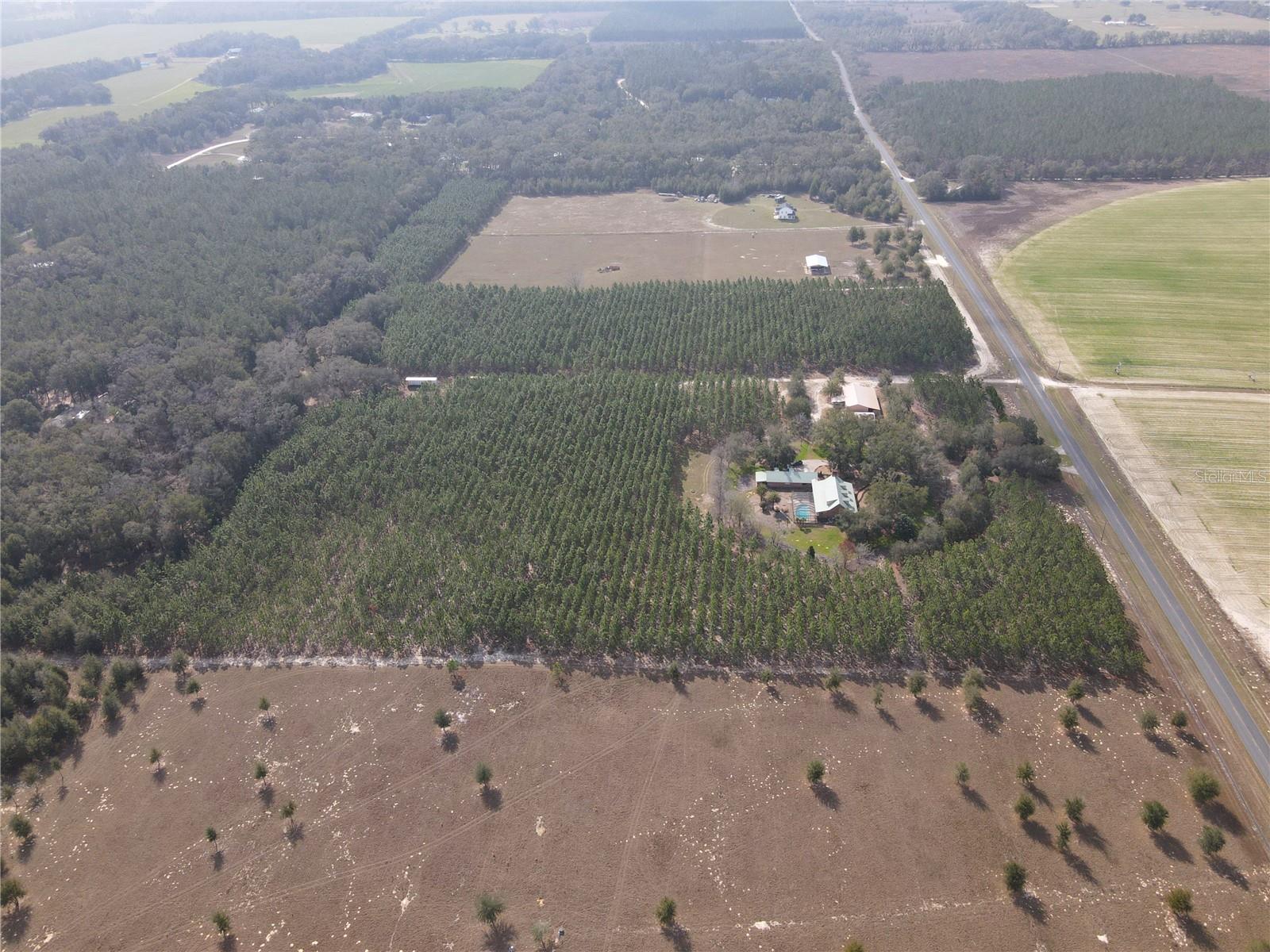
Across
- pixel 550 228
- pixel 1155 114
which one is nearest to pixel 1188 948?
pixel 550 228

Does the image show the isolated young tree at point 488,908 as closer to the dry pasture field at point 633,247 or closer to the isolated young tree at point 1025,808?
the isolated young tree at point 1025,808

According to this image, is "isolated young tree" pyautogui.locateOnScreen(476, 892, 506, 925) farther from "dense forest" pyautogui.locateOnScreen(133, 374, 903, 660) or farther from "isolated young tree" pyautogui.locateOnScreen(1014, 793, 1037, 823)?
"isolated young tree" pyautogui.locateOnScreen(1014, 793, 1037, 823)

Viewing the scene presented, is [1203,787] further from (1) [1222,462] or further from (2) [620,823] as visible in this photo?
(1) [1222,462]

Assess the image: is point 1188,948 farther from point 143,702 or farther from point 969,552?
point 143,702

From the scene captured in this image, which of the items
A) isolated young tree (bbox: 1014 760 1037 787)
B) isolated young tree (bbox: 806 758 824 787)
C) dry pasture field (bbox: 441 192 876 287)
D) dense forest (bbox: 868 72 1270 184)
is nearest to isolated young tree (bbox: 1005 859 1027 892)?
isolated young tree (bbox: 1014 760 1037 787)

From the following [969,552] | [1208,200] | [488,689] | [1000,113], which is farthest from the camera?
[1000,113]

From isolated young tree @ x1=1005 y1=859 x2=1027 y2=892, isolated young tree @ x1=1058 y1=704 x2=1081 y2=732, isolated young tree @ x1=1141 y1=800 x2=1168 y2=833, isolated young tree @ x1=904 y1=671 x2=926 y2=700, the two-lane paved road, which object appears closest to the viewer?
isolated young tree @ x1=1005 y1=859 x2=1027 y2=892

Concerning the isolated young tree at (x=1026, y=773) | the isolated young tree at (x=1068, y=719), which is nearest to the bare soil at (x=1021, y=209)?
the isolated young tree at (x=1068, y=719)
